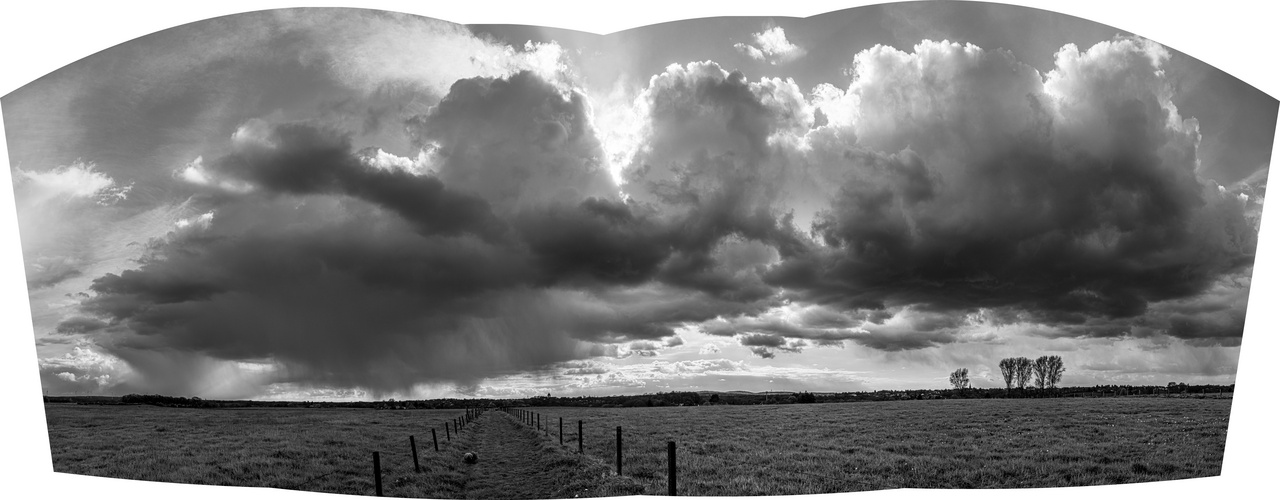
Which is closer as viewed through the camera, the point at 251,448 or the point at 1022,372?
the point at 1022,372

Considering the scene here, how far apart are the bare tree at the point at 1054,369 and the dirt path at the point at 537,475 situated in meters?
10.3

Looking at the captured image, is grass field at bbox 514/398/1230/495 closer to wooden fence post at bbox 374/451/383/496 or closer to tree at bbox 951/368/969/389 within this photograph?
tree at bbox 951/368/969/389

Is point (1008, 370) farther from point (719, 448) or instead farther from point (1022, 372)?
point (719, 448)

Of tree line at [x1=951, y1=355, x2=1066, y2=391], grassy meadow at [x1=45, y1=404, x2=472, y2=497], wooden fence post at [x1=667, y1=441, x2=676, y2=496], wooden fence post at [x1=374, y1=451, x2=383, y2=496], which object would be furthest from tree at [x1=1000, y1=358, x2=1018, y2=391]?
wooden fence post at [x1=374, y1=451, x2=383, y2=496]

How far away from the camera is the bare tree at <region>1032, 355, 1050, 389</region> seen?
15.8m

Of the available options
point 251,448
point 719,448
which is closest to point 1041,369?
point 719,448

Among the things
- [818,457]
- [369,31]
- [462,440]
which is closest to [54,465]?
[462,440]

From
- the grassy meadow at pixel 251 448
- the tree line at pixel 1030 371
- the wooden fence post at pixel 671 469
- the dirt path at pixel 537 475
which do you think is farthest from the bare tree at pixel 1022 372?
the grassy meadow at pixel 251 448

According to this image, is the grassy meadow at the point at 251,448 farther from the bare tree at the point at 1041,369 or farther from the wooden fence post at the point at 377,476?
the bare tree at the point at 1041,369

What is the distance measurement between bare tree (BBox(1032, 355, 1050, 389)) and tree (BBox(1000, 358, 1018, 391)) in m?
0.42

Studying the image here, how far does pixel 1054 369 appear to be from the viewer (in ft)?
52.2

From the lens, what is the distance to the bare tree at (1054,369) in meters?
15.8

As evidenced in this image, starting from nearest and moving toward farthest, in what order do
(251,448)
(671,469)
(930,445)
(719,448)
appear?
(671,469) → (930,445) → (251,448) → (719,448)

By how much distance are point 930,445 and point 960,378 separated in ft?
6.56
